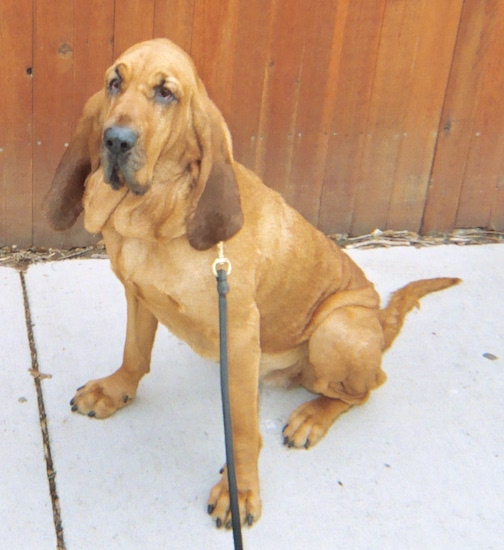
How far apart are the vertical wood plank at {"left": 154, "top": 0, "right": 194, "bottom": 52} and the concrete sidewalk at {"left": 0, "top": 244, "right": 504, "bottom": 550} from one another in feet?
4.87

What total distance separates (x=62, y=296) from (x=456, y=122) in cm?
281

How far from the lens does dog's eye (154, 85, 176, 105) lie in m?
2.61

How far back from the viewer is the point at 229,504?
299 cm

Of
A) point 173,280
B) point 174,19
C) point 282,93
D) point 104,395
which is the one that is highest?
point 174,19

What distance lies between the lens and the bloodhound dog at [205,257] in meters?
2.64

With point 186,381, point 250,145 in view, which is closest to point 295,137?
point 250,145

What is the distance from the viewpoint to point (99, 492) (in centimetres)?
309

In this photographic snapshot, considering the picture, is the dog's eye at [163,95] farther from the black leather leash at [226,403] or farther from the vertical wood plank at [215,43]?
the vertical wood plank at [215,43]

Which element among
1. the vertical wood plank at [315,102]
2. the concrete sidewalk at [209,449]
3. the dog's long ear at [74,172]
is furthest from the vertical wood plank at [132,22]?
the dog's long ear at [74,172]

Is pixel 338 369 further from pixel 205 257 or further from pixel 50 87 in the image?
pixel 50 87

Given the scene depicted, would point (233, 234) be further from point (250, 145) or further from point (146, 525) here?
point (250, 145)

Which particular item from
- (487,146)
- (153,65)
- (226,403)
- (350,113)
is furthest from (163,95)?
(487,146)

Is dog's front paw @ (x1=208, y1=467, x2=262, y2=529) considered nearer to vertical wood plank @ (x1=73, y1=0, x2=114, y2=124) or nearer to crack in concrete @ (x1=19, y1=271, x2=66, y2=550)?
crack in concrete @ (x1=19, y1=271, x2=66, y2=550)

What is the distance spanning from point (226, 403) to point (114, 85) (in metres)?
1.13
